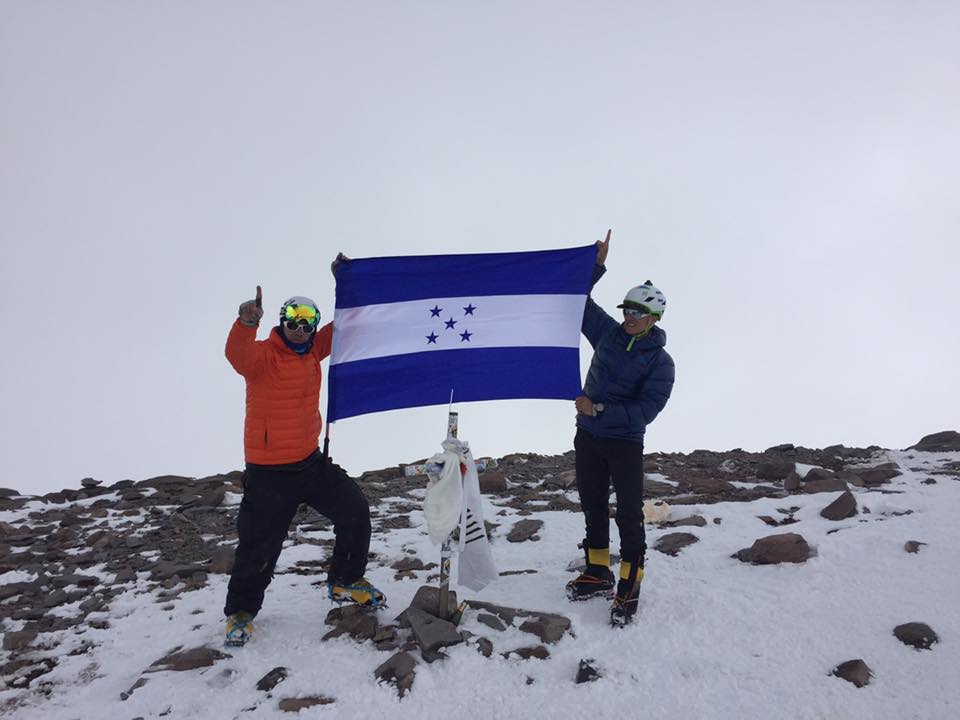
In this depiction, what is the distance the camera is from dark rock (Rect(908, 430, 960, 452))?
500 inches

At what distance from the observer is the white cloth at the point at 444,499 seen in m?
5.02

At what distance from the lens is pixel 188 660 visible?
4.76 metres

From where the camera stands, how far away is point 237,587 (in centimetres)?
515

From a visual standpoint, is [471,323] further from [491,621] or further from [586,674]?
[586,674]

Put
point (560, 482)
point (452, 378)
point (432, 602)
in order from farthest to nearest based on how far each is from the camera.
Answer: point (560, 482), point (452, 378), point (432, 602)

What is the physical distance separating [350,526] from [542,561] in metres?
2.68

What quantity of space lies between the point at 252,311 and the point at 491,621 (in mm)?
3516

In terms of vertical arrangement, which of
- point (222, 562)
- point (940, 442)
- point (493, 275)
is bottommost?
point (222, 562)

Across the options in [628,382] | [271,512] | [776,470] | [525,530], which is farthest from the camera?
Result: [776,470]

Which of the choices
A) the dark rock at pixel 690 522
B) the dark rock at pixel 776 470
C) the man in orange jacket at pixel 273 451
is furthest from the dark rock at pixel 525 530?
the dark rock at pixel 776 470

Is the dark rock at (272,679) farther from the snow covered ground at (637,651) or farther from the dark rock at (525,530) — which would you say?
the dark rock at (525,530)

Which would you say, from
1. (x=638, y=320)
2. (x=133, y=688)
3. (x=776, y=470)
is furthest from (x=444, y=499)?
(x=776, y=470)

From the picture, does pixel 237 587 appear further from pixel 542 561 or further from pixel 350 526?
pixel 542 561

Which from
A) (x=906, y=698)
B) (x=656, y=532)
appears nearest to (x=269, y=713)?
(x=906, y=698)
